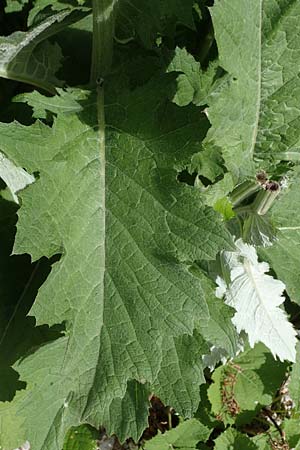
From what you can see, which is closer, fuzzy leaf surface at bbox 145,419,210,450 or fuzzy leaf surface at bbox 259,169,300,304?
fuzzy leaf surface at bbox 259,169,300,304

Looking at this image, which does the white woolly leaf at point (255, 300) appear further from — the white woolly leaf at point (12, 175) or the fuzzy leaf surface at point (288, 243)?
the white woolly leaf at point (12, 175)

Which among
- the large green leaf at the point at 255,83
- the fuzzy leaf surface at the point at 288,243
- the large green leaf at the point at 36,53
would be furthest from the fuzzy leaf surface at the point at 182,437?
the large green leaf at the point at 36,53

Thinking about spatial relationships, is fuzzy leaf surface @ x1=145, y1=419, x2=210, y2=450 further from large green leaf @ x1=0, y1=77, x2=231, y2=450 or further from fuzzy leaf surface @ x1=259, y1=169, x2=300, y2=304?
large green leaf @ x1=0, y1=77, x2=231, y2=450

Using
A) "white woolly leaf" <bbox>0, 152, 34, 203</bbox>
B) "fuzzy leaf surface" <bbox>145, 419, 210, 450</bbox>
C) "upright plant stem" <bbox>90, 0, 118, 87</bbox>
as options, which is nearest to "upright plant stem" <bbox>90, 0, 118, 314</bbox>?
"upright plant stem" <bbox>90, 0, 118, 87</bbox>

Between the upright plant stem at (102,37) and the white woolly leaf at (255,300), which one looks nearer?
the upright plant stem at (102,37)

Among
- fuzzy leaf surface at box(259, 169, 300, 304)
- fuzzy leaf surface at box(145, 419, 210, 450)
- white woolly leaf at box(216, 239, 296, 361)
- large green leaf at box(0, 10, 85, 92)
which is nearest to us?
large green leaf at box(0, 10, 85, 92)

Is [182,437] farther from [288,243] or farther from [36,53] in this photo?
[36,53]

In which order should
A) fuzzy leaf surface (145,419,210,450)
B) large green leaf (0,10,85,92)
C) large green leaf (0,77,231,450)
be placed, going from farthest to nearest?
fuzzy leaf surface (145,419,210,450) → large green leaf (0,10,85,92) → large green leaf (0,77,231,450)

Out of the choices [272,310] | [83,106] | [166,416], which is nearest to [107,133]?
[83,106]

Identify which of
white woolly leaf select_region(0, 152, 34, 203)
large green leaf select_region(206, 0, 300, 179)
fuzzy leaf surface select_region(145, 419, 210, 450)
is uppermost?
large green leaf select_region(206, 0, 300, 179)
